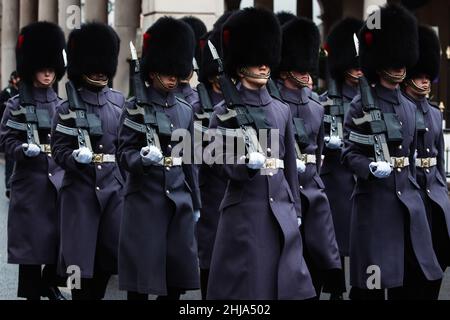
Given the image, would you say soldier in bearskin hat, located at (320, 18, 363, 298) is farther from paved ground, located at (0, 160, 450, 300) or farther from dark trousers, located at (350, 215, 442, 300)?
dark trousers, located at (350, 215, 442, 300)

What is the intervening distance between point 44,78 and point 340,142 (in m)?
2.22

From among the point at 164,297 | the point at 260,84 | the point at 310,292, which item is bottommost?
the point at 164,297

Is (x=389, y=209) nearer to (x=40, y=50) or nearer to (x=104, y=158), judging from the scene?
(x=104, y=158)

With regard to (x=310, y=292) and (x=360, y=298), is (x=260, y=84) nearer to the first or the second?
(x=310, y=292)

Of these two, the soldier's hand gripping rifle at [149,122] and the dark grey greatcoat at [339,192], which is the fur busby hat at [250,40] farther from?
the dark grey greatcoat at [339,192]

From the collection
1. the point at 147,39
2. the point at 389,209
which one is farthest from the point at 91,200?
the point at 389,209

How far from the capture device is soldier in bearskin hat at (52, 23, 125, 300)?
342 inches

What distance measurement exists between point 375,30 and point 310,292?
2.02 m

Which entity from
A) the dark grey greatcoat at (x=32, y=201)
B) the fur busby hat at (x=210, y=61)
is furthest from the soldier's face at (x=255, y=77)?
the fur busby hat at (x=210, y=61)

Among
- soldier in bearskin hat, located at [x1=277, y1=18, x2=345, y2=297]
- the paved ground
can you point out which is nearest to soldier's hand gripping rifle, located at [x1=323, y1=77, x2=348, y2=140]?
soldier in bearskin hat, located at [x1=277, y1=18, x2=345, y2=297]

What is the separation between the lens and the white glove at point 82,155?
28.1 feet

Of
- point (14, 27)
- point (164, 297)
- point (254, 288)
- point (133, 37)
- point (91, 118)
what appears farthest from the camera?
point (14, 27)

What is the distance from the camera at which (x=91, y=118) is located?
881 centimetres
